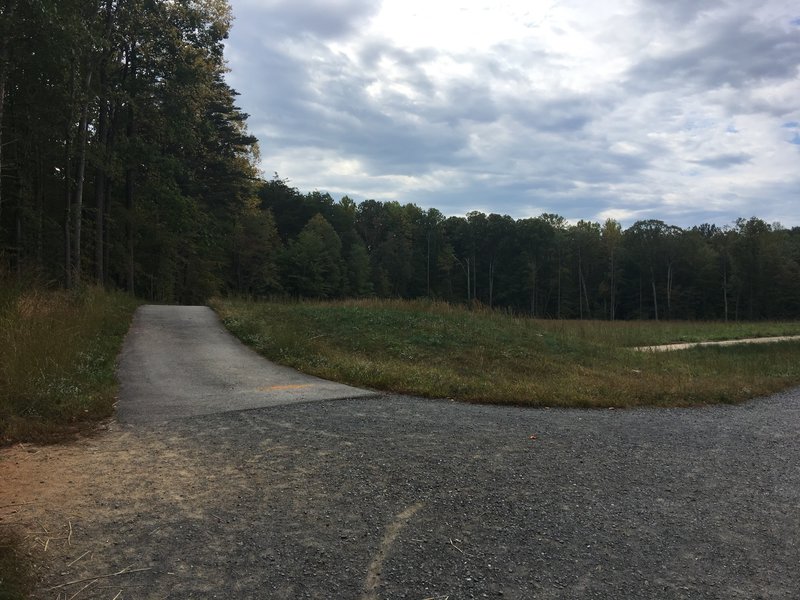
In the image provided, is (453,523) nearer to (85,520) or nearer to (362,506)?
(362,506)

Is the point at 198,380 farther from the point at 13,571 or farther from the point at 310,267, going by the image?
the point at 310,267

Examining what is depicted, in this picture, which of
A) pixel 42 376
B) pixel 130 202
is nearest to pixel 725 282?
pixel 130 202

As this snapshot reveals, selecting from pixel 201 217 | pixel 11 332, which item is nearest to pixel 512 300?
pixel 201 217

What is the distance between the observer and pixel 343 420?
5934mm

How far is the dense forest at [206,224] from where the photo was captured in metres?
17.1

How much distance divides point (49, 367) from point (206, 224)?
23.6 meters

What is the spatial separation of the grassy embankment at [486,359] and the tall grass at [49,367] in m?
3.26

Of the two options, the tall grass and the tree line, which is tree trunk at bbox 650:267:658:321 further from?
the tall grass

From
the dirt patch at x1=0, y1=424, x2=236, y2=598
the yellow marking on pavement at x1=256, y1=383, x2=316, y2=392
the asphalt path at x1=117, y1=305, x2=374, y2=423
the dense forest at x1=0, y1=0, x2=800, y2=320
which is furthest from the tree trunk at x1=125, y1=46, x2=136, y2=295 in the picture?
the dirt patch at x1=0, y1=424, x2=236, y2=598

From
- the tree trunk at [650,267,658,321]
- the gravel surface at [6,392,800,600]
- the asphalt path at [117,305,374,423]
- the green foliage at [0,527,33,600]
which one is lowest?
the gravel surface at [6,392,800,600]

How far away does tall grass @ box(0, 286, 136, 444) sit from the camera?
17.8ft

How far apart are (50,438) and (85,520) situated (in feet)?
7.01

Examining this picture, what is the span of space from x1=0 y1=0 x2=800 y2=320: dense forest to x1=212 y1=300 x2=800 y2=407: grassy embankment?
6602 mm

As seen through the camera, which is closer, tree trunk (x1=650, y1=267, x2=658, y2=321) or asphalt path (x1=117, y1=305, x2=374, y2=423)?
asphalt path (x1=117, y1=305, x2=374, y2=423)
